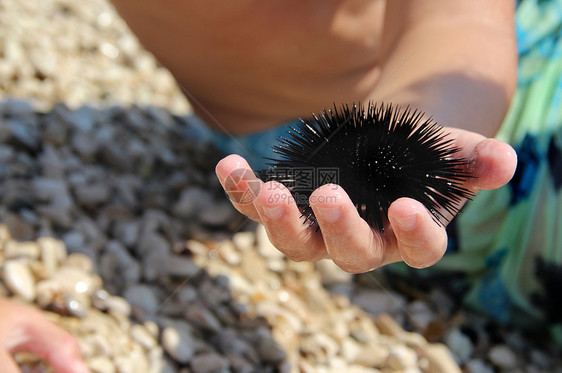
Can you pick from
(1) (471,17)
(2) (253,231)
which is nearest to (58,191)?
(2) (253,231)

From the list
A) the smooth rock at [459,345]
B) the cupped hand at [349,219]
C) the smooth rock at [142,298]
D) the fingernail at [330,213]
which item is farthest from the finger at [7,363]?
the smooth rock at [459,345]

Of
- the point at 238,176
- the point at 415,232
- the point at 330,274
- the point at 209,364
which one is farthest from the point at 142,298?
the point at 415,232

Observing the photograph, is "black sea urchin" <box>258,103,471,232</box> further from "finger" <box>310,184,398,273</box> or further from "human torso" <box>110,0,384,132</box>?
"human torso" <box>110,0,384,132</box>

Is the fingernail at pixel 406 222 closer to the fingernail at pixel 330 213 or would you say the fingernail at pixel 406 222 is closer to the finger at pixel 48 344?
the fingernail at pixel 330 213

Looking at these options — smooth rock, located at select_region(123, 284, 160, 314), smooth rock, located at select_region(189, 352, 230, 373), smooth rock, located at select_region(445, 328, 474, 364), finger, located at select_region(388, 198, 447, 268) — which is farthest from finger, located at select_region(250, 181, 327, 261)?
smooth rock, located at select_region(445, 328, 474, 364)

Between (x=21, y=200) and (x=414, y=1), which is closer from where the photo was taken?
(x=414, y=1)

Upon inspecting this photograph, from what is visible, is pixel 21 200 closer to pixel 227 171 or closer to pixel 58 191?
pixel 58 191
